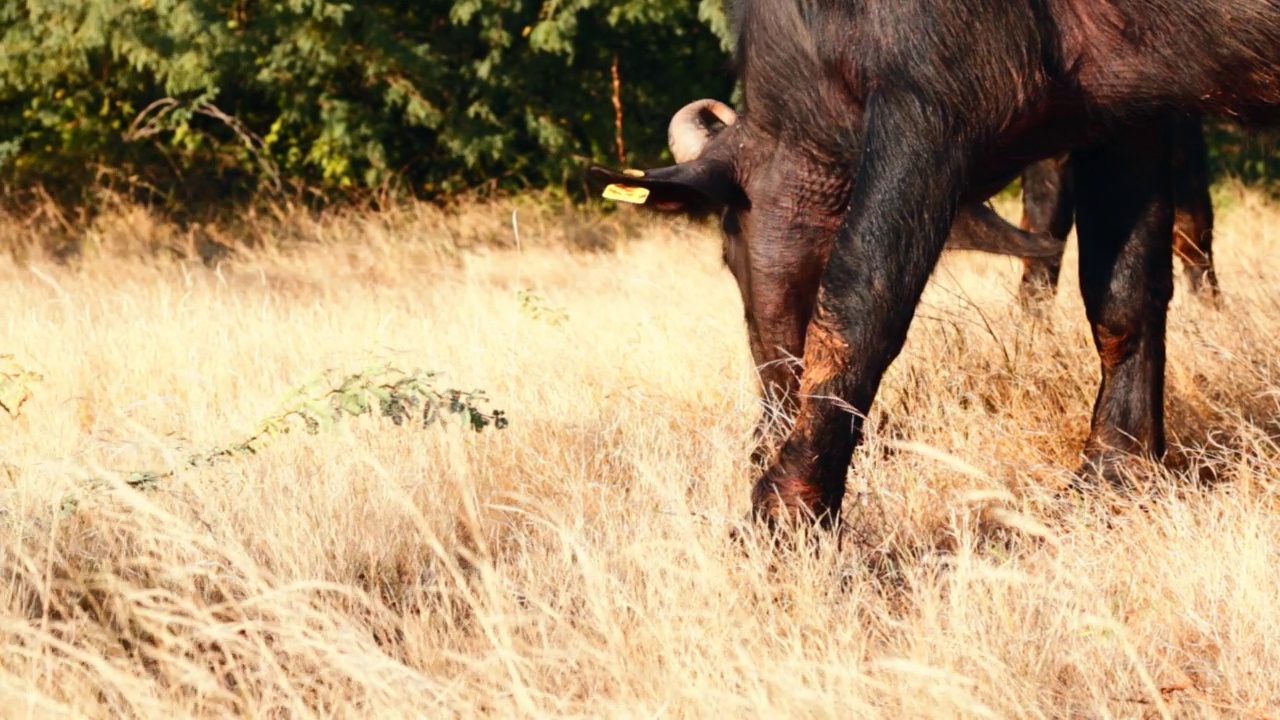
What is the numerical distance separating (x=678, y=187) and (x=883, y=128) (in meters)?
0.72

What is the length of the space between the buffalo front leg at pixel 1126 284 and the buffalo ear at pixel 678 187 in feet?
4.26

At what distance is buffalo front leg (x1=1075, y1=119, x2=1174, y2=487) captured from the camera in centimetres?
527

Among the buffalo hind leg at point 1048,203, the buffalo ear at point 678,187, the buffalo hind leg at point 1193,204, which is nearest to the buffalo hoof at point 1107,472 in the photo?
the buffalo ear at point 678,187

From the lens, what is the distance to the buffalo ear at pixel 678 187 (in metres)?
4.63

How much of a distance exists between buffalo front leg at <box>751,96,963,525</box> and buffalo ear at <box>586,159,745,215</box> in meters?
0.59

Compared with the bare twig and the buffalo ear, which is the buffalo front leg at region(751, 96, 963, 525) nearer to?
the buffalo ear

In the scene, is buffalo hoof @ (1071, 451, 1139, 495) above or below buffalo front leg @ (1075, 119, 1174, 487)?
below

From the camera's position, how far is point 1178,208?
320 inches

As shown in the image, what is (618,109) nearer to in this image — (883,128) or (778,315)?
(778,315)

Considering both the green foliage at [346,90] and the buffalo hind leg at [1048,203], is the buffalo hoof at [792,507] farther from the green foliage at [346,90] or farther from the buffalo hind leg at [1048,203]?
the green foliage at [346,90]

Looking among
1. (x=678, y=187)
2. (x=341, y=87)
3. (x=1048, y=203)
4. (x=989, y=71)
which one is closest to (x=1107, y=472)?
(x=989, y=71)

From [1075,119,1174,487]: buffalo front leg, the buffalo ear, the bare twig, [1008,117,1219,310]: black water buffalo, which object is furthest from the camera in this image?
the bare twig

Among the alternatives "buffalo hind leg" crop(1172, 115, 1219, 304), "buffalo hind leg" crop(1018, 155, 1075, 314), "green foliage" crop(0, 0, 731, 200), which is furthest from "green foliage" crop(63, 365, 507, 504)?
"green foliage" crop(0, 0, 731, 200)

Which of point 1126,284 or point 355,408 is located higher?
point 1126,284
